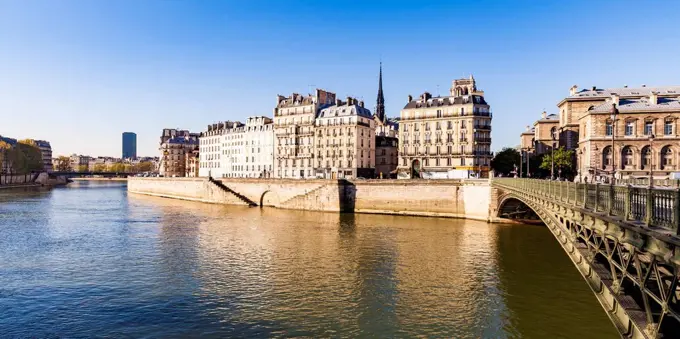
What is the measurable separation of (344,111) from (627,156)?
50.3 metres

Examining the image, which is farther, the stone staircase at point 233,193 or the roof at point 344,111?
the roof at point 344,111

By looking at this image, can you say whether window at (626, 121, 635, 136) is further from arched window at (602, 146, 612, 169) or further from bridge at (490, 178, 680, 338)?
bridge at (490, 178, 680, 338)

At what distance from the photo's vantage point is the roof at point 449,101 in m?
79.1

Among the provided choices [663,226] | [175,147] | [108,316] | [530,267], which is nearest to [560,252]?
[530,267]

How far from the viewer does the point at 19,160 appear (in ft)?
515

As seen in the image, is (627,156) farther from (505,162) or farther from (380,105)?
(380,105)

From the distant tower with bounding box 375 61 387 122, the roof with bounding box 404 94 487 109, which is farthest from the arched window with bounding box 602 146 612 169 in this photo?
the distant tower with bounding box 375 61 387 122

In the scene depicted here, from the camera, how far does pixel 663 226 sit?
34.4ft

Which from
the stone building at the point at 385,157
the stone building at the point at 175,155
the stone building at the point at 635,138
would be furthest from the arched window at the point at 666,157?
the stone building at the point at 175,155

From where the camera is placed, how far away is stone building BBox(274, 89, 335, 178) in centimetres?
9744

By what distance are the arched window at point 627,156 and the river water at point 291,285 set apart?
25.1m

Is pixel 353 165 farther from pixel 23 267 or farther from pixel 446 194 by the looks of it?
pixel 23 267

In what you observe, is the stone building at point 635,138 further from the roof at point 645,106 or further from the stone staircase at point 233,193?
the stone staircase at point 233,193

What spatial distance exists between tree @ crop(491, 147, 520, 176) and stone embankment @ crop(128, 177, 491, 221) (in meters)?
30.1
